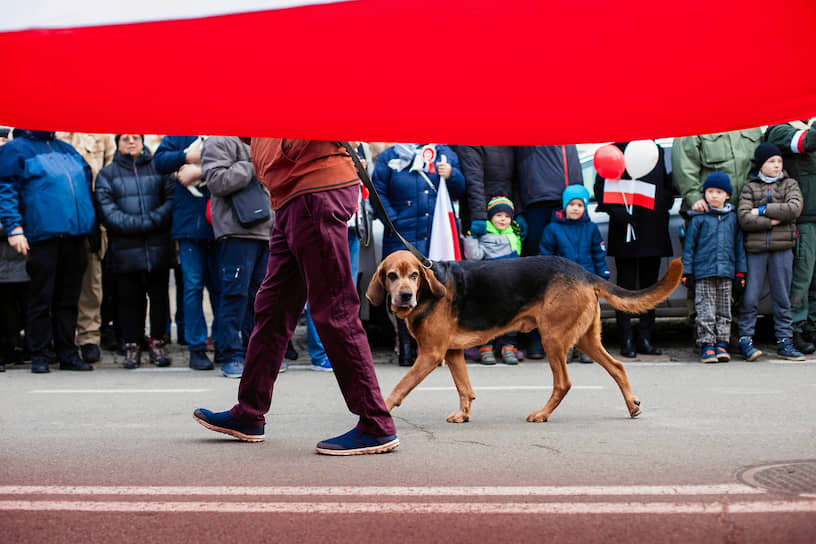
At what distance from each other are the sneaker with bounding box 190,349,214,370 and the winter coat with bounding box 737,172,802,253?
5.77 meters

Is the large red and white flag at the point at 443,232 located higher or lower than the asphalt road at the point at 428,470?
higher

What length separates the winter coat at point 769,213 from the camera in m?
9.02

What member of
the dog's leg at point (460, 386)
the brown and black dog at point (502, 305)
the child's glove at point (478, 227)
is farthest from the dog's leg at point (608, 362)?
the child's glove at point (478, 227)

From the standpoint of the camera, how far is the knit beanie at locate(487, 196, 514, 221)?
364 inches

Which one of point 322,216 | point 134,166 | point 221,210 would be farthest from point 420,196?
Answer: point 322,216

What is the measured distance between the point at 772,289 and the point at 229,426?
21.8 ft

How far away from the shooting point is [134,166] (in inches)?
368

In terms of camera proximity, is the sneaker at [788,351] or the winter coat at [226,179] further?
the sneaker at [788,351]

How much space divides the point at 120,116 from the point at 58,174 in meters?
6.26

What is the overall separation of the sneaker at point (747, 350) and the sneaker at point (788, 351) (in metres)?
0.21

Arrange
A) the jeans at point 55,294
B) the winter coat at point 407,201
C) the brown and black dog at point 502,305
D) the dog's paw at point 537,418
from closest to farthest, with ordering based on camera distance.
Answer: the dog's paw at point 537,418
the brown and black dog at point 502,305
the jeans at point 55,294
the winter coat at point 407,201

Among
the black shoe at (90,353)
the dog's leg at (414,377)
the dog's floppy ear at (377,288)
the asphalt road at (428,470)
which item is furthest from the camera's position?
the black shoe at (90,353)

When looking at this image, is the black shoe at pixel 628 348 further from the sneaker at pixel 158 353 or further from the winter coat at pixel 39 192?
the winter coat at pixel 39 192

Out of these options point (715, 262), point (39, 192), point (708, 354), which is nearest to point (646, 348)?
point (708, 354)
